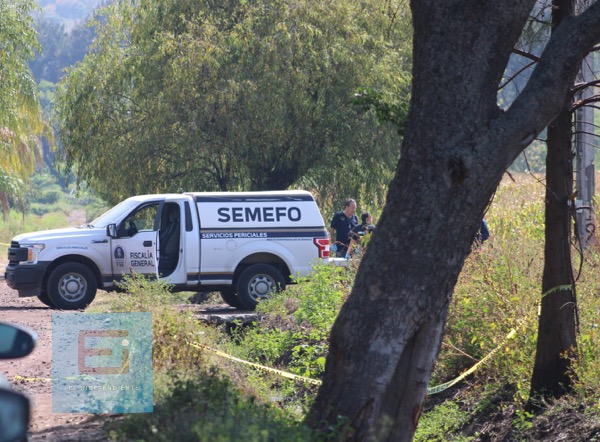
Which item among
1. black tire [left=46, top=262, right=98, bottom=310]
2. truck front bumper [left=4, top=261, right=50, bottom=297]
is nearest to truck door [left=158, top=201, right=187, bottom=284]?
black tire [left=46, top=262, right=98, bottom=310]

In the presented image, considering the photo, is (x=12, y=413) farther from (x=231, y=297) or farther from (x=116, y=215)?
(x=231, y=297)

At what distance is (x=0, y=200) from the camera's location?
3997 centimetres

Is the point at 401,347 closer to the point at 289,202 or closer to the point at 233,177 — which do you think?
the point at 289,202

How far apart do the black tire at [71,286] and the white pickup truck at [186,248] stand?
0.06 ft

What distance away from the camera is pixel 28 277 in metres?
16.2

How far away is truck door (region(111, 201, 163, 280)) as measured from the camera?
1633 centimetres

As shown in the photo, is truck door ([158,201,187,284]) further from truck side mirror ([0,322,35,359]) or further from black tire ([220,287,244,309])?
truck side mirror ([0,322,35,359])

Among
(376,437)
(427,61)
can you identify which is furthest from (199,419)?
(427,61)

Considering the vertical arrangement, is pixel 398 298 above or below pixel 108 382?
above

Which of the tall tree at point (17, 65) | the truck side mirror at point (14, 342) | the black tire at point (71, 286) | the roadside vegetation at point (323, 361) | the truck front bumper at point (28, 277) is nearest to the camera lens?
the truck side mirror at point (14, 342)

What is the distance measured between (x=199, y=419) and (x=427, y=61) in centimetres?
286

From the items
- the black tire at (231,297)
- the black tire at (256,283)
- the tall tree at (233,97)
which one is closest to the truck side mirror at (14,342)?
Result: the black tire at (256,283)

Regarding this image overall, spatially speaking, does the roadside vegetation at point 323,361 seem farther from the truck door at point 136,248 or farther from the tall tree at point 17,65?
the tall tree at point 17,65

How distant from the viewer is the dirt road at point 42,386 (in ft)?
24.1
